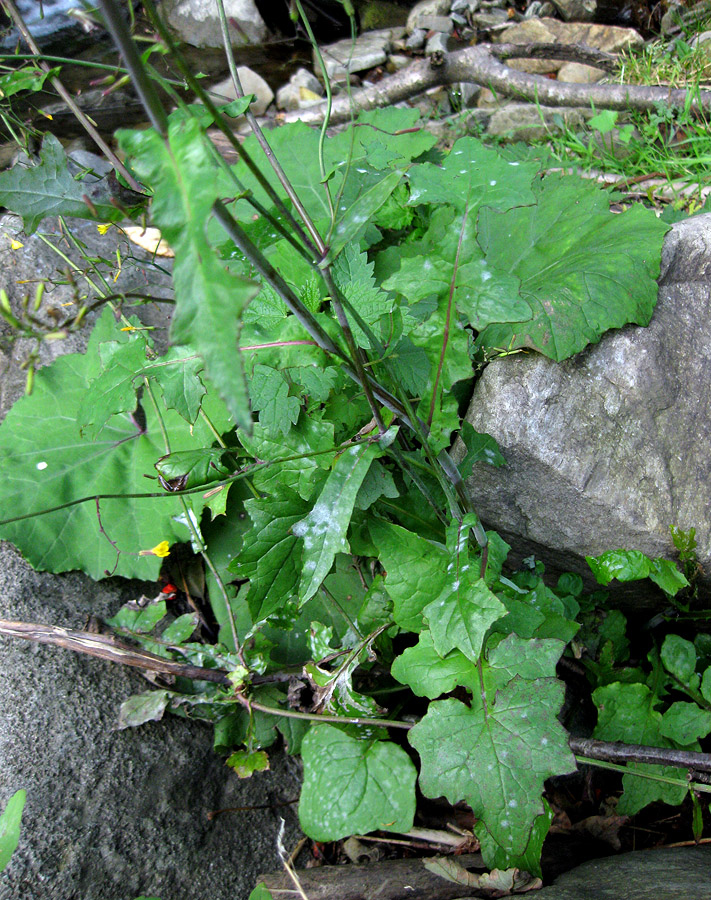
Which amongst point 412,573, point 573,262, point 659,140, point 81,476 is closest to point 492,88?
point 659,140

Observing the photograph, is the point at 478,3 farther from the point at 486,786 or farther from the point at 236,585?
the point at 486,786

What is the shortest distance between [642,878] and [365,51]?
6521 mm

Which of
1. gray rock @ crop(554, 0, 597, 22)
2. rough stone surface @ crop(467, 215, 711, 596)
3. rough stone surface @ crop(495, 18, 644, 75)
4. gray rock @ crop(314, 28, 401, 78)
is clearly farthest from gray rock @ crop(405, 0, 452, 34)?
rough stone surface @ crop(467, 215, 711, 596)

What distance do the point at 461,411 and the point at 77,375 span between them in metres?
1.43

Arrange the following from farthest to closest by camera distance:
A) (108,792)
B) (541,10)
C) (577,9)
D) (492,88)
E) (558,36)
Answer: (541,10) < (577,9) < (558,36) < (492,88) < (108,792)

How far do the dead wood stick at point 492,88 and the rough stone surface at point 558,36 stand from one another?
0.31 m

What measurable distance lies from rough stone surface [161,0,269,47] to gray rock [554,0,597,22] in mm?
3078

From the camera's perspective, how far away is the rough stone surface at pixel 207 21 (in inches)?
257

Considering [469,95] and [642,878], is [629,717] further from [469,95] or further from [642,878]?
[469,95]

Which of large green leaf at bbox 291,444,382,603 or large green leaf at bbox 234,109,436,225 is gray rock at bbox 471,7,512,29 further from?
large green leaf at bbox 291,444,382,603

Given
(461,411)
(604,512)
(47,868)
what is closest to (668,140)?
(461,411)

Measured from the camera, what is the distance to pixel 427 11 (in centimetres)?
595

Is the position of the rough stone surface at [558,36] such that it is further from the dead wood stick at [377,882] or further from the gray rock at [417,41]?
the dead wood stick at [377,882]

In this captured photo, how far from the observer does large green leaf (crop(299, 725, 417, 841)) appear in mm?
1459
